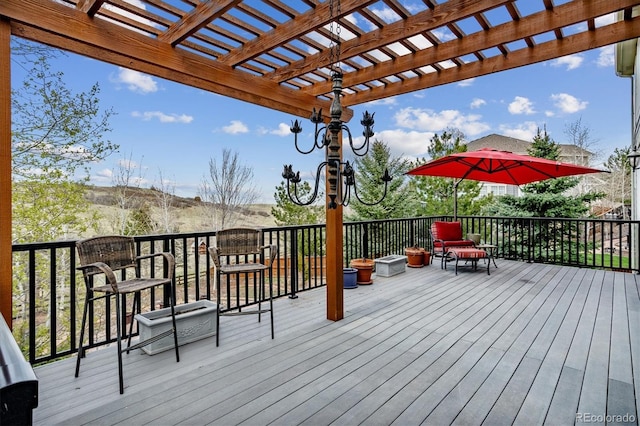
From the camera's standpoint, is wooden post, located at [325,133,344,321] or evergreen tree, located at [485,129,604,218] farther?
evergreen tree, located at [485,129,604,218]

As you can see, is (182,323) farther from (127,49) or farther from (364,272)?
(364,272)

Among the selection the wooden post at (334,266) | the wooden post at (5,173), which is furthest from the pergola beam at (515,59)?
the wooden post at (5,173)

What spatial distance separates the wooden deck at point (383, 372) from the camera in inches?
74.6

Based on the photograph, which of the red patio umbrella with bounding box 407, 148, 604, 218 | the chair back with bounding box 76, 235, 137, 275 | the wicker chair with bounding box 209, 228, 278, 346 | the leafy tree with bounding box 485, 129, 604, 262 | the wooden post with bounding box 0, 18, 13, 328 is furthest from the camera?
the leafy tree with bounding box 485, 129, 604, 262

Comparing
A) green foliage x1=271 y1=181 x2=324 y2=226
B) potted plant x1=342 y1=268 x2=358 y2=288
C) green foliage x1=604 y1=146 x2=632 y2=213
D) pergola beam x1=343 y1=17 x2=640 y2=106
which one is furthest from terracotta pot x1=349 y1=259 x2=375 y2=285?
green foliage x1=604 y1=146 x2=632 y2=213

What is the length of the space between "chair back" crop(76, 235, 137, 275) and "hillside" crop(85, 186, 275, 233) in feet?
10.2

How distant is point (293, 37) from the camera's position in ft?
9.32

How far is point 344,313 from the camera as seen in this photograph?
3623 millimetres

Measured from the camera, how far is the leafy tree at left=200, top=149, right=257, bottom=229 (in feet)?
43.2

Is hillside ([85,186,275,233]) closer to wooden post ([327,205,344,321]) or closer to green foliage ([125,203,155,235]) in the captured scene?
green foliage ([125,203,155,235])

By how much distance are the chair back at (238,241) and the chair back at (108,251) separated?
0.73 m

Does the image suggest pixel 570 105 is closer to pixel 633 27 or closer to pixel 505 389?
pixel 633 27

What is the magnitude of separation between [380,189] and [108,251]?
10.7 metres

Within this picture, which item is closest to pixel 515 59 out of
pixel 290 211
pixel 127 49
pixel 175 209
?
pixel 127 49
